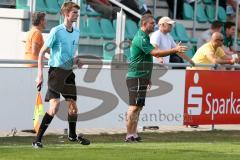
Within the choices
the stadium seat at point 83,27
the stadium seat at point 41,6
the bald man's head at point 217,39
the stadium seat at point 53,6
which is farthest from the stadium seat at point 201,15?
the bald man's head at point 217,39

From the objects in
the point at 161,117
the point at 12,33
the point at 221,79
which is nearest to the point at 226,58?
the point at 221,79

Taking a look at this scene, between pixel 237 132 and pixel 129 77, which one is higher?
pixel 129 77

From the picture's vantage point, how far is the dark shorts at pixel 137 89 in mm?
14531

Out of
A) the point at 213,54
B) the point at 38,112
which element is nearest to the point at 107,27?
the point at 213,54

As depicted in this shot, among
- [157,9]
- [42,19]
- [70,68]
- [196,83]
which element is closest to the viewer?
[70,68]

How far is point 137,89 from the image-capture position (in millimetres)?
14539

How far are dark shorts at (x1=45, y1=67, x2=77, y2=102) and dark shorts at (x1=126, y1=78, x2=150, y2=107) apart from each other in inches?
62.4

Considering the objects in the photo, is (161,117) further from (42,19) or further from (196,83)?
(42,19)

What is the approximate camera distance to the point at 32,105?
15.1 meters

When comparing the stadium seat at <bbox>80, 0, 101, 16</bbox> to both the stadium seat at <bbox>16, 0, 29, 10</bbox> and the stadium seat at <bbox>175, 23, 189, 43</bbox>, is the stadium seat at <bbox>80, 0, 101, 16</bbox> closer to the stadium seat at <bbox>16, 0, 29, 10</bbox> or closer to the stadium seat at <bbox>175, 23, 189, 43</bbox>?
the stadium seat at <bbox>16, 0, 29, 10</bbox>

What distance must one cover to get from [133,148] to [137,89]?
75.5 inches

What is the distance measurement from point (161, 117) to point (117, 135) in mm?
1218

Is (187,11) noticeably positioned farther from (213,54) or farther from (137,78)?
(137,78)

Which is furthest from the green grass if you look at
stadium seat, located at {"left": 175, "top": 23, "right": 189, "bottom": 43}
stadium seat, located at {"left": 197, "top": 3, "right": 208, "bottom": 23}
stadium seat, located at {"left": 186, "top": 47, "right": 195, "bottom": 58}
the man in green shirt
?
stadium seat, located at {"left": 197, "top": 3, "right": 208, "bottom": 23}
